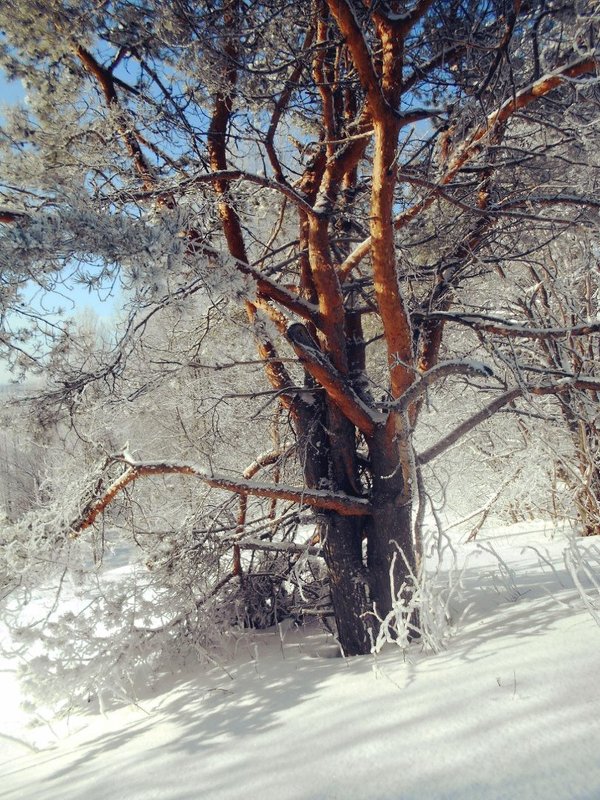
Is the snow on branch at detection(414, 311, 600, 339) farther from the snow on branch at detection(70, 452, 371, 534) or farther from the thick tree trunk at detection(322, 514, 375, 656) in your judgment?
the thick tree trunk at detection(322, 514, 375, 656)

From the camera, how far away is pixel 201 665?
465cm

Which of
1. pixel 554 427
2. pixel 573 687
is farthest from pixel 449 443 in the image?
pixel 554 427

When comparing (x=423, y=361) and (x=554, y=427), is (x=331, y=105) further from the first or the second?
(x=554, y=427)

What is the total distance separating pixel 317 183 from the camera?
15.9 ft

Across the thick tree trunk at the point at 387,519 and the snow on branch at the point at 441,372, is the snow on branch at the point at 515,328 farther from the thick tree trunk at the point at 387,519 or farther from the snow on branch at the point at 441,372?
the thick tree trunk at the point at 387,519

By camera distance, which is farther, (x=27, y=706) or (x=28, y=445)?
(x=28, y=445)

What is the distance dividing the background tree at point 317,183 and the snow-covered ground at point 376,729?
71 cm

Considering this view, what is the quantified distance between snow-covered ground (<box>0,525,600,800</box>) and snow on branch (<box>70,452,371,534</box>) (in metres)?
1.15

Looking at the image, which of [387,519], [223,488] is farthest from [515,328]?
[223,488]

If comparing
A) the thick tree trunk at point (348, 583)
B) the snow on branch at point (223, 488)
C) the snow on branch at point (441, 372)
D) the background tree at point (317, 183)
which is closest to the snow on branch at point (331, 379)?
the background tree at point (317, 183)

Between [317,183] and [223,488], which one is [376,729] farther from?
[317,183]

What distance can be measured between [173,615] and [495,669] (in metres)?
3.26

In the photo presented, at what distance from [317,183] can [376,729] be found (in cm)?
424

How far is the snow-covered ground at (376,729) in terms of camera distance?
1.80m
